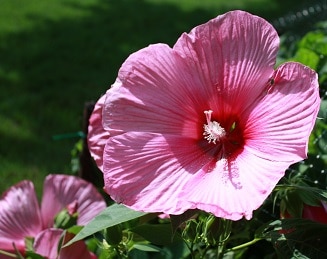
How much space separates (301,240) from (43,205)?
0.43 metres

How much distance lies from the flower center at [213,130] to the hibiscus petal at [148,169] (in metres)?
0.02

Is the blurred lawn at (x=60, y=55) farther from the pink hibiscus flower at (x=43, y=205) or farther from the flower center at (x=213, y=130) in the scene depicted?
the flower center at (x=213, y=130)

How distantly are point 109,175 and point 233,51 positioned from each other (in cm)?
16

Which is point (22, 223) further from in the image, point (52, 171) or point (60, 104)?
point (60, 104)

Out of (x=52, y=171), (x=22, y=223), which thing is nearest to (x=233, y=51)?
(x=22, y=223)

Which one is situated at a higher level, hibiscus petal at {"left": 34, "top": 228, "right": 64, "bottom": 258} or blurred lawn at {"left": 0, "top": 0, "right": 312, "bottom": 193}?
hibiscus petal at {"left": 34, "top": 228, "right": 64, "bottom": 258}

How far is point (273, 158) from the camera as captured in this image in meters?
0.62

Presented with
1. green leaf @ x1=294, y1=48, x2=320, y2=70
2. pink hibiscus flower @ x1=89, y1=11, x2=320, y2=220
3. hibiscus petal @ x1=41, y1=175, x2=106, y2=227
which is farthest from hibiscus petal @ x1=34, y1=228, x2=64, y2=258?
green leaf @ x1=294, y1=48, x2=320, y2=70

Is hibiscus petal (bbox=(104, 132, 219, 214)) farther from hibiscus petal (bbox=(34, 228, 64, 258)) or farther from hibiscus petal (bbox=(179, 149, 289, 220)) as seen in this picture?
hibiscus petal (bbox=(34, 228, 64, 258))

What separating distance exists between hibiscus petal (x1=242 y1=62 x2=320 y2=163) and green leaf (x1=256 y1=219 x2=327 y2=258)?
9 cm

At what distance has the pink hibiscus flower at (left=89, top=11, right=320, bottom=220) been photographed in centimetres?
61

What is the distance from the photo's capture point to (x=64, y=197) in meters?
0.98

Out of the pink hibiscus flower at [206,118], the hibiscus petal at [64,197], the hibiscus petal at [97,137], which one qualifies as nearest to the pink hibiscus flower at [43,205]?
the hibiscus petal at [64,197]

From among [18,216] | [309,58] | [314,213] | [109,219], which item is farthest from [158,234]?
[309,58]
